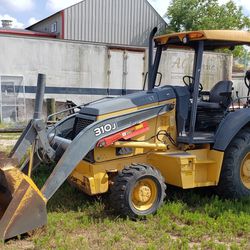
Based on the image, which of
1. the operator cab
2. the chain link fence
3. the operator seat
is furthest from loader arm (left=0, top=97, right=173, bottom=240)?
the chain link fence

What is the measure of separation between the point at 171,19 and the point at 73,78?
19.3 m

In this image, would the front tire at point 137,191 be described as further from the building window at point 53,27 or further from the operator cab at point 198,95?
the building window at point 53,27

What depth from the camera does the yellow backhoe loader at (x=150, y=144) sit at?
17.3 feet

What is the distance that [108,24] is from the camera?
2909 cm

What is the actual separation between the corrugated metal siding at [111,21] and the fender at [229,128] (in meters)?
23.4

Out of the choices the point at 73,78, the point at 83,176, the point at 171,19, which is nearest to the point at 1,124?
the point at 73,78

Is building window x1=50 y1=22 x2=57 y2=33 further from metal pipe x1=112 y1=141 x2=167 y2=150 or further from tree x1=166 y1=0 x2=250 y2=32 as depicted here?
metal pipe x1=112 y1=141 x2=167 y2=150

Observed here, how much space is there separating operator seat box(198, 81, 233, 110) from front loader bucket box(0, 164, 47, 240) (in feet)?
9.00

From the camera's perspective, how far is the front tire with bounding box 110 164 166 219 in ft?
17.3

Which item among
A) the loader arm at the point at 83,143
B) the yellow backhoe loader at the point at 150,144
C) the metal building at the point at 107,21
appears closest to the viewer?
the loader arm at the point at 83,143

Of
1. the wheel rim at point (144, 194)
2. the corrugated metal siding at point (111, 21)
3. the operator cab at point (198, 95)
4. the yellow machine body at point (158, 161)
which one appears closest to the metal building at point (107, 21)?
the corrugated metal siding at point (111, 21)

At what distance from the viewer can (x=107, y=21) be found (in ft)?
95.6

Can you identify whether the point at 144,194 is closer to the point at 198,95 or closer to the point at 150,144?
the point at 150,144

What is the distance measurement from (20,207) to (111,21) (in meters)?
25.7
